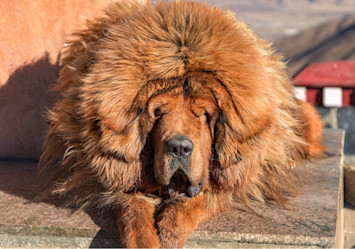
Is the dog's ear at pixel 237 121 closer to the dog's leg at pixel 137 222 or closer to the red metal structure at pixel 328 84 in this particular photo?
the dog's leg at pixel 137 222

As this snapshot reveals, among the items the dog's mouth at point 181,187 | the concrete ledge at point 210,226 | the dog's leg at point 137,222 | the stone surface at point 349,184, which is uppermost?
the dog's mouth at point 181,187

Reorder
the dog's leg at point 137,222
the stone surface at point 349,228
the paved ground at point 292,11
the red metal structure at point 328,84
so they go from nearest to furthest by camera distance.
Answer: the dog's leg at point 137,222, the stone surface at point 349,228, the red metal structure at point 328,84, the paved ground at point 292,11

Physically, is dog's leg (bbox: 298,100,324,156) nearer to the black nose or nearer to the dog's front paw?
the dog's front paw

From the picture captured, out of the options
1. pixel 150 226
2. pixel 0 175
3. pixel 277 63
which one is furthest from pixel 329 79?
pixel 150 226

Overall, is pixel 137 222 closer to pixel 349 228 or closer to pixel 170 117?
pixel 170 117

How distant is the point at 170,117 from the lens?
2.59 m

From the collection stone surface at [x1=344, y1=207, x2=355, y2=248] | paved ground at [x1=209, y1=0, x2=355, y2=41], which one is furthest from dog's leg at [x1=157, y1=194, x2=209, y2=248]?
paved ground at [x1=209, y1=0, x2=355, y2=41]

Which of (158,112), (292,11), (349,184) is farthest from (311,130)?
(292,11)

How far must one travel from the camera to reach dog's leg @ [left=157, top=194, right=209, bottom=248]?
2500 mm

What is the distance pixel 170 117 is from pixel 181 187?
368mm

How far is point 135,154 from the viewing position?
2.70 m

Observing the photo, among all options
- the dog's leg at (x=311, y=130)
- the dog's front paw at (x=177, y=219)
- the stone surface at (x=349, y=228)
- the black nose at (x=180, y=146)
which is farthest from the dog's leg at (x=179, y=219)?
the stone surface at (x=349, y=228)

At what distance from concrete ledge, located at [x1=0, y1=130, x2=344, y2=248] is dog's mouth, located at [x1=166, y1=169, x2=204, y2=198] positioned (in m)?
0.17

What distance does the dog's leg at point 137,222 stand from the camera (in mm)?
2449
